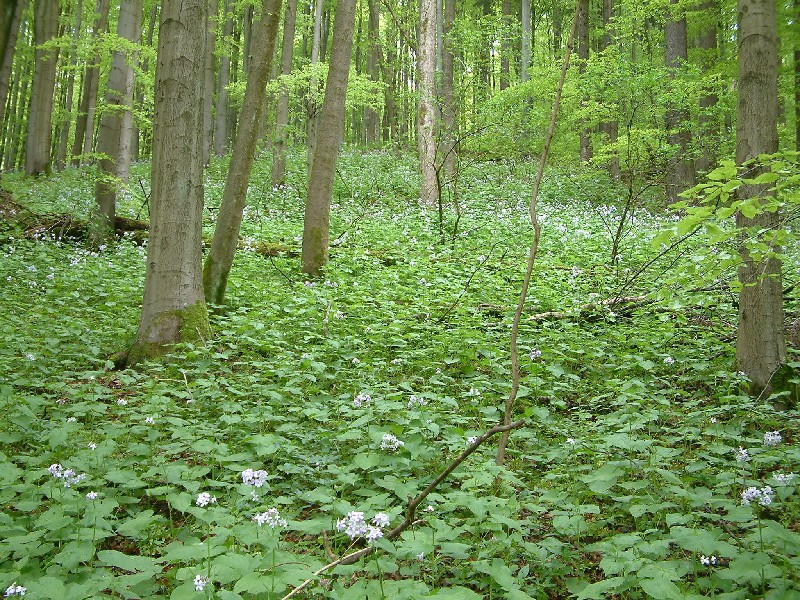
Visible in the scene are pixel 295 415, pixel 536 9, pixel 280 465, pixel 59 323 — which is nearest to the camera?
pixel 280 465

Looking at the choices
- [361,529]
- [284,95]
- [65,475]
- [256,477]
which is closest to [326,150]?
[65,475]

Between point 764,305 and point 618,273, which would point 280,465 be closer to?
point 764,305

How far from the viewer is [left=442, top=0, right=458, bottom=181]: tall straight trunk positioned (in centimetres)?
1318

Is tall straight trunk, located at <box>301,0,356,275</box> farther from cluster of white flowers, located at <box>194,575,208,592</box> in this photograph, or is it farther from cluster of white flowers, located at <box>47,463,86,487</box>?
cluster of white flowers, located at <box>194,575,208,592</box>

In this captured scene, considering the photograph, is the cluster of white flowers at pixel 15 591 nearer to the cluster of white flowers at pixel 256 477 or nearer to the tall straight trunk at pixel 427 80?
the cluster of white flowers at pixel 256 477

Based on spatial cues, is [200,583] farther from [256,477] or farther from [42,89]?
[42,89]

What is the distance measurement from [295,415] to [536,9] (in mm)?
35417

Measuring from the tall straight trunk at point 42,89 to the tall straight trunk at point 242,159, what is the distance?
14.2m

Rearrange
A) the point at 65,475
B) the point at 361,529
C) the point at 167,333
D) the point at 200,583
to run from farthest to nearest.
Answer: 1. the point at 167,333
2. the point at 65,475
3. the point at 361,529
4. the point at 200,583

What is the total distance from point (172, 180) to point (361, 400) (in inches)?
131

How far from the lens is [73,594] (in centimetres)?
209

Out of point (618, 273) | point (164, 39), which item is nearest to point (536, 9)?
point (618, 273)

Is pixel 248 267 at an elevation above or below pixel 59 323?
above

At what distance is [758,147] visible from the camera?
4445 mm
